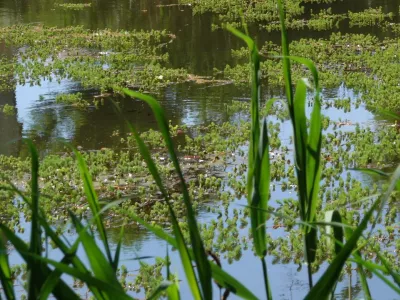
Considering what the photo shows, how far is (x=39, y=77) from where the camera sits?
36.3 ft

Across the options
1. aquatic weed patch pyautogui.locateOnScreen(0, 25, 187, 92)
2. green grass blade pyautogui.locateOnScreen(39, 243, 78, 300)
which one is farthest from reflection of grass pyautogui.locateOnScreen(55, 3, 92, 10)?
green grass blade pyautogui.locateOnScreen(39, 243, 78, 300)

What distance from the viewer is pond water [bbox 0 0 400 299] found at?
534cm

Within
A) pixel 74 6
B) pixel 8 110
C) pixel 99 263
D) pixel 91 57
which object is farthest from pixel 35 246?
pixel 74 6

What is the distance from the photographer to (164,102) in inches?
375

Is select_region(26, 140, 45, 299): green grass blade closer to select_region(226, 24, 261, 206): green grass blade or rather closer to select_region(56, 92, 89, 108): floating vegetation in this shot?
select_region(226, 24, 261, 206): green grass blade

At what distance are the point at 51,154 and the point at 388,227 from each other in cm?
334

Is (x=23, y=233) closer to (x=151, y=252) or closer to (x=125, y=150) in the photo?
(x=151, y=252)

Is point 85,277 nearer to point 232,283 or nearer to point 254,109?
point 232,283

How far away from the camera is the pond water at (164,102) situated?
5341 millimetres

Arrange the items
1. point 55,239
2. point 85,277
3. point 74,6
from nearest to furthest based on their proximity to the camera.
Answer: point 85,277 → point 55,239 → point 74,6

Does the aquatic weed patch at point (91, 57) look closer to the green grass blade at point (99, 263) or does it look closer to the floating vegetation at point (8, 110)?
the floating vegetation at point (8, 110)

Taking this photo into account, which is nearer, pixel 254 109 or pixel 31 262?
pixel 31 262

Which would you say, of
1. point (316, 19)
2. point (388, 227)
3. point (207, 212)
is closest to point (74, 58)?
point (316, 19)

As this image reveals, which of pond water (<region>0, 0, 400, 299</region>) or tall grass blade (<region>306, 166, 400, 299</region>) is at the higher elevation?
tall grass blade (<region>306, 166, 400, 299</region>)
